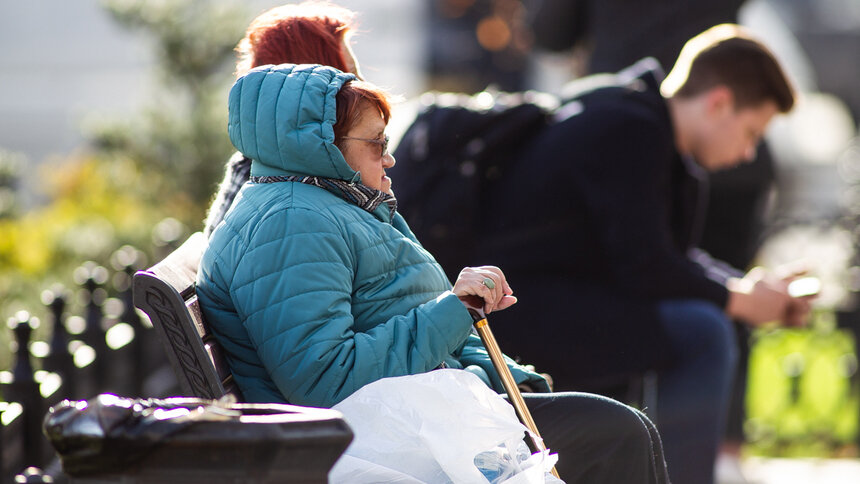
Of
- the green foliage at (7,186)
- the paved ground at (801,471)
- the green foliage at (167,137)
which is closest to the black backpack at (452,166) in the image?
the paved ground at (801,471)

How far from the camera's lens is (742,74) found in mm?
4082

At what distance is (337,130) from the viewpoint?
2416 mm

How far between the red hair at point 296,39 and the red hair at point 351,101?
57 cm

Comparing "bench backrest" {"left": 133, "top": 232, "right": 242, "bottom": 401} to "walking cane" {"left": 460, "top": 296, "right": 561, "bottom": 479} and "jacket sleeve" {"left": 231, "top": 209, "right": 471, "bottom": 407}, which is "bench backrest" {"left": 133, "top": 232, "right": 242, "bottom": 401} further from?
"walking cane" {"left": 460, "top": 296, "right": 561, "bottom": 479}

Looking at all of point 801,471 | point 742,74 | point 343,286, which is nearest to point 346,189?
point 343,286

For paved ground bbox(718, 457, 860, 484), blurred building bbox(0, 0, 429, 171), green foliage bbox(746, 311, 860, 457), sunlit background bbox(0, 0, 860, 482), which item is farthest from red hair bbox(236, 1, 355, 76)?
blurred building bbox(0, 0, 429, 171)

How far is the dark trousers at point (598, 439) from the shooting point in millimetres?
2512

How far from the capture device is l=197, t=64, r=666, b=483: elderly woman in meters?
2.21

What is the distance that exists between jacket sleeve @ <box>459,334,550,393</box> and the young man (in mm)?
937

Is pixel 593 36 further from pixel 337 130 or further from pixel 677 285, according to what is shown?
pixel 337 130

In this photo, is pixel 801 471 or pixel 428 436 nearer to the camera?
pixel 428 436

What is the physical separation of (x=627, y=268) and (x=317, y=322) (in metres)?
1.81

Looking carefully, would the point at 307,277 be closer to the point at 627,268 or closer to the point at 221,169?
the point at 627,268

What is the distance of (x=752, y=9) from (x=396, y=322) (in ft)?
16.5
